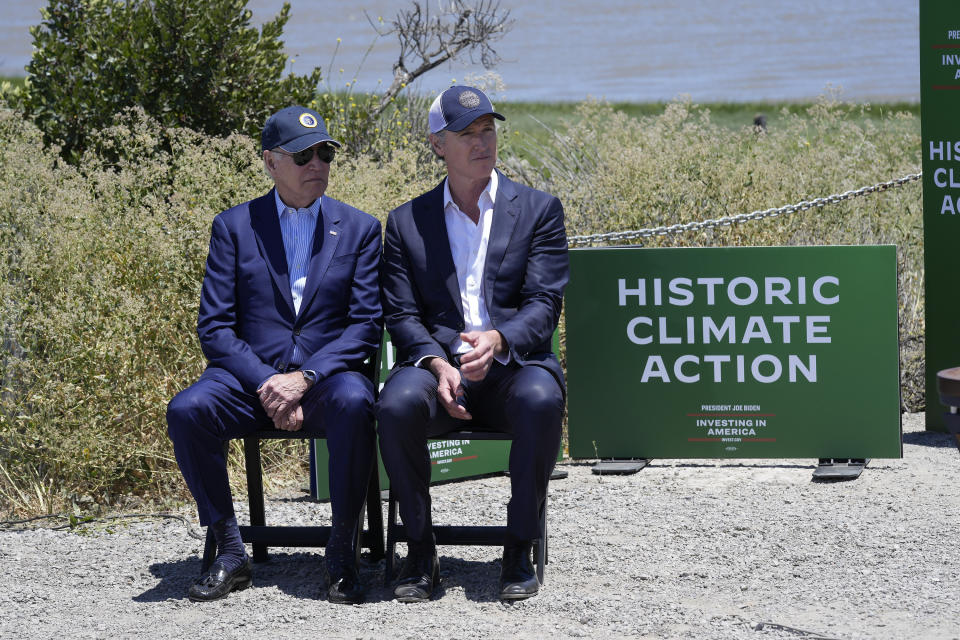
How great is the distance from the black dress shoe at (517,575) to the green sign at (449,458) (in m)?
1.50

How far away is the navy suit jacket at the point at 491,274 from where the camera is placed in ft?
14.7

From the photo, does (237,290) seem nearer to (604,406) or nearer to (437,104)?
(437,104)

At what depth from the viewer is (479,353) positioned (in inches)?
169

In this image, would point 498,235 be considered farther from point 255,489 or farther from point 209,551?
point 209,551

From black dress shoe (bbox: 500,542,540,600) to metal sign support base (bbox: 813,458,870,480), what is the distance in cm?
201

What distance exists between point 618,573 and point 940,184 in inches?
134

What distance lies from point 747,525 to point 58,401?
308 cm

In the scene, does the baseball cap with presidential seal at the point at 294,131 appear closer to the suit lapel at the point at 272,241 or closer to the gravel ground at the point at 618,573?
the suit lapel at the point at 272,241

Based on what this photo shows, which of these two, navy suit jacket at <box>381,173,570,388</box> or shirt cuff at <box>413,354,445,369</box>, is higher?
navy suit jacket at <box>381,173,570,388</box>

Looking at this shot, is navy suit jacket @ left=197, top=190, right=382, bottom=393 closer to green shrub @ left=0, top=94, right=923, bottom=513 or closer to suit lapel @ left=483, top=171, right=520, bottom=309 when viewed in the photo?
suit lapel @ left=483, top=171, right=520, bottom=309

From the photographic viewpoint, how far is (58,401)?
222 inches

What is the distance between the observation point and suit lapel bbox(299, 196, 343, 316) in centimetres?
452

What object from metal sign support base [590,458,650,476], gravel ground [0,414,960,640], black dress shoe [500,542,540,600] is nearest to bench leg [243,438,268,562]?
gravel ground [0,414,960,640]

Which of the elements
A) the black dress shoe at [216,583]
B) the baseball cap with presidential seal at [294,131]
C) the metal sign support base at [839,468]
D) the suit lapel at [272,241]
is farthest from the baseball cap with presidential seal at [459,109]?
the metal sign support base at [839,468]
